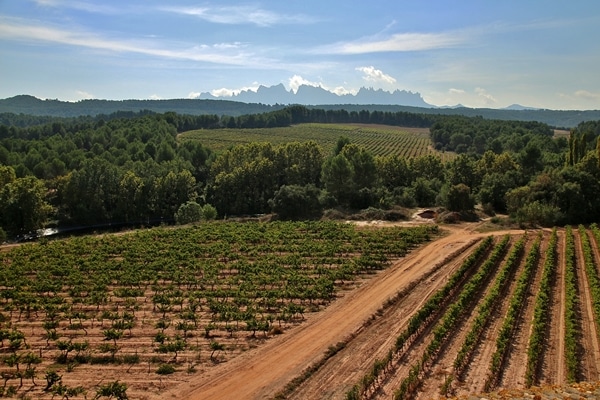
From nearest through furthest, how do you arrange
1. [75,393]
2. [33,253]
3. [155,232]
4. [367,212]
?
[75,393], [33,253], [155,232], [367,212]

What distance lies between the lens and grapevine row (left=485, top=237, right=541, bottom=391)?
21.7 meters

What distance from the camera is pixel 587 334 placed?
25.9m

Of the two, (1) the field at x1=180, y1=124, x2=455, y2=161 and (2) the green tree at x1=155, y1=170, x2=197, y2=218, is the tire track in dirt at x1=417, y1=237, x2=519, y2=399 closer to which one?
(2) the green tree at x1=155, y1=170, x2=197, y2=218

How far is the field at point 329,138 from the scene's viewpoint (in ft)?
434

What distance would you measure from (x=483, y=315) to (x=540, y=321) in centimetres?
313

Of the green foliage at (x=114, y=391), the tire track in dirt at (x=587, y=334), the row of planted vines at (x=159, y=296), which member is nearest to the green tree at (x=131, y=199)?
the row of planted vines at (x=159, y=296)

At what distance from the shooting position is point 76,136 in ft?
391

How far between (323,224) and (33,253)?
30.7 metres

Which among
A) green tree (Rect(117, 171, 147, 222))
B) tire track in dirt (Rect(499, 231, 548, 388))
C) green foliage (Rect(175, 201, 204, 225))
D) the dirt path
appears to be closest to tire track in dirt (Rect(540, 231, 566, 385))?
tire track in dirt (Rect(499, 231, 548, 388))

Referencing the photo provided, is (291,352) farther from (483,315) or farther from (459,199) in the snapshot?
(459,199)

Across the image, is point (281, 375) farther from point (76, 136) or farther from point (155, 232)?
point (76, 136)

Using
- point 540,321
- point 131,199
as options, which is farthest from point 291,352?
point 131,199

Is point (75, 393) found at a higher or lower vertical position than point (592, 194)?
lower

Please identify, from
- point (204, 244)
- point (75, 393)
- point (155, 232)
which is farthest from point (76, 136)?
point (75, 393)
